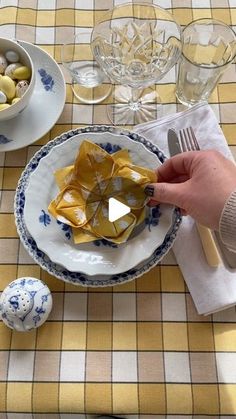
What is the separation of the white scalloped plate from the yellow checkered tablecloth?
48 millimetres

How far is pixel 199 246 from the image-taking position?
63cm

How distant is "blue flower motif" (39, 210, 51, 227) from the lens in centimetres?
62

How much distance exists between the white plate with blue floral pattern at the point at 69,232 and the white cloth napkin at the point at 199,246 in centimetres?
3

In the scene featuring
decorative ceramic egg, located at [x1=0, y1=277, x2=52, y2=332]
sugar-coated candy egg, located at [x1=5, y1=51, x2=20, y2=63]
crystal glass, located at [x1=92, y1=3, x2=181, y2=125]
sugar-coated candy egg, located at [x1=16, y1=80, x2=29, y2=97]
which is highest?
crystal glass, located at [x1=92, y1=3, x2=181, y2=125]

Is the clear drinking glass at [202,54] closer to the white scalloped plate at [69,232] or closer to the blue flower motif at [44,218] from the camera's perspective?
the white scalloped plate at [69,232]

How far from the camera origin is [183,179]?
0.63 m

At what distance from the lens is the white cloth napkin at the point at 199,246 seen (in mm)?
605

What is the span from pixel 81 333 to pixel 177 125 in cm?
32

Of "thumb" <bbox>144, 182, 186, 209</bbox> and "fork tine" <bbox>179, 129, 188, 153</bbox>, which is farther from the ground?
"fork tine" <bbox>179, 129, 188, 153</bbox>

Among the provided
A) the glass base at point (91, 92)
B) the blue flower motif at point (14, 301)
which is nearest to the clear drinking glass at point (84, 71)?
the glass base at point (91, 92)

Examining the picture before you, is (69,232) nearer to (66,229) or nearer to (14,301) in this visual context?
(66,229)

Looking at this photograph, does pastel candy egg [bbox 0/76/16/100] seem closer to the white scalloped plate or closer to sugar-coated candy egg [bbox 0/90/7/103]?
sugar-coated candy egg [bbox 0/90/7/103]

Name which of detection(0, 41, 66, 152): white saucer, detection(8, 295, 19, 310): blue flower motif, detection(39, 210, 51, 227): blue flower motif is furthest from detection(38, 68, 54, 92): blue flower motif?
detection(8, 295, 19, 310): blue flower motif

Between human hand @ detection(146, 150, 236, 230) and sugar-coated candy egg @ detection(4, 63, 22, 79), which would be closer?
human hand @ detection(146, 150, 236, 230)
